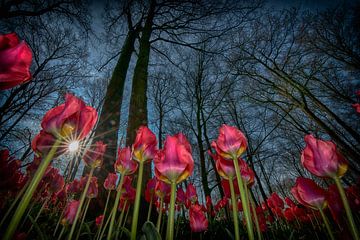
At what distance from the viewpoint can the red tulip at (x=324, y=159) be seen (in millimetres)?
956

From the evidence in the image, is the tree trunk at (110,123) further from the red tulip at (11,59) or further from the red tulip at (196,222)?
the red tulip at (11,59)

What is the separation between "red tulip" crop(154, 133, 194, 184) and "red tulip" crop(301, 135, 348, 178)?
2.28ft

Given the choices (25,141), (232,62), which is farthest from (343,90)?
(25,141)

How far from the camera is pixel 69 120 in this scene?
2.45 ft

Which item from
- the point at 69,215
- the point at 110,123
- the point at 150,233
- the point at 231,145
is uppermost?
the point at 110,123

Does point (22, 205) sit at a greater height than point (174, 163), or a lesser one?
lesser

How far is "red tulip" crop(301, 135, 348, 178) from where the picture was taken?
956 mm

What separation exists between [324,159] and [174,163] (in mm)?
805

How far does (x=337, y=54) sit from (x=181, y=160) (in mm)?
9796

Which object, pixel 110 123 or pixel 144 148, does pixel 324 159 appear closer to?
pixel 144 148

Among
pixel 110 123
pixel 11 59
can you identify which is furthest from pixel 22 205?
pixel 110 123

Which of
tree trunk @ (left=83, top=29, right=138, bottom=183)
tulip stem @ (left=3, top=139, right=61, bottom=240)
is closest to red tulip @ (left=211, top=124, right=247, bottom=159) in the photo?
tulip stem @ (left=3, top=139, right=61, bottom=240)

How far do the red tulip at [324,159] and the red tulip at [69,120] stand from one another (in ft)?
3.79

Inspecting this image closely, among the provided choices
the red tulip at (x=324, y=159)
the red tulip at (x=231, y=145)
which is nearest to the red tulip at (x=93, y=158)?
the red tulip at (x=231, y=145)
